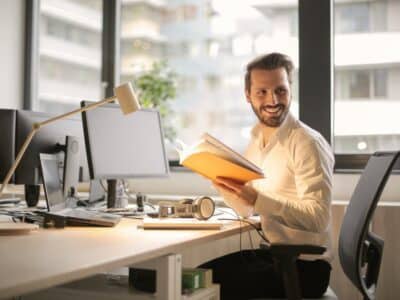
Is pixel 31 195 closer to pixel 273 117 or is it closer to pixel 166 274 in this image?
pixel 273 117

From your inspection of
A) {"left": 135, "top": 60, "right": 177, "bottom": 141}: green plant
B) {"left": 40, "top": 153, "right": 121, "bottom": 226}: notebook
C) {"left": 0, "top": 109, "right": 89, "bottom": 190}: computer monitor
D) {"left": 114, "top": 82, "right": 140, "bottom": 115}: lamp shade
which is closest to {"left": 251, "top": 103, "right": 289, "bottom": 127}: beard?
{"left": 114, "top": 82, "right": 140, "bottom": 115}: lamp shade

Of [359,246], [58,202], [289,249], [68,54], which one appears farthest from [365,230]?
[68,54]

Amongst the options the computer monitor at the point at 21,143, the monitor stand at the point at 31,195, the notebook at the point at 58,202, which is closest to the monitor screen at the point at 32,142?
the computer monitor at the point at 21,143

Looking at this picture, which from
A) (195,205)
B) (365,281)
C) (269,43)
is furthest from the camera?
(269,43)

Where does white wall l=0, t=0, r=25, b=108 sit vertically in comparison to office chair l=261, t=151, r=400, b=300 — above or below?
above

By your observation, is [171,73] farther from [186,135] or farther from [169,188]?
[169,188]

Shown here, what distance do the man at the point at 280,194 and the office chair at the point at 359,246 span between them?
10cm

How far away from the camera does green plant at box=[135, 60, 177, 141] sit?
13.4 feet

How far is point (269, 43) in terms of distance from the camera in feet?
12.3

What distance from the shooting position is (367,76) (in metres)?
3.47

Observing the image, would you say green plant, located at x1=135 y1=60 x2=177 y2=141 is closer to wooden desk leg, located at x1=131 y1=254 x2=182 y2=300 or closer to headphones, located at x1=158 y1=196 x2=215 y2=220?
headphones, located at x1=158 y1=196 x2=215 y2=220

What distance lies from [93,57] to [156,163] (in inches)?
68.8

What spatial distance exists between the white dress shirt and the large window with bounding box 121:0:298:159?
1257 millimetres

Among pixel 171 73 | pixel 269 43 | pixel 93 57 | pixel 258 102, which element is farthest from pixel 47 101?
pixel 258 102
